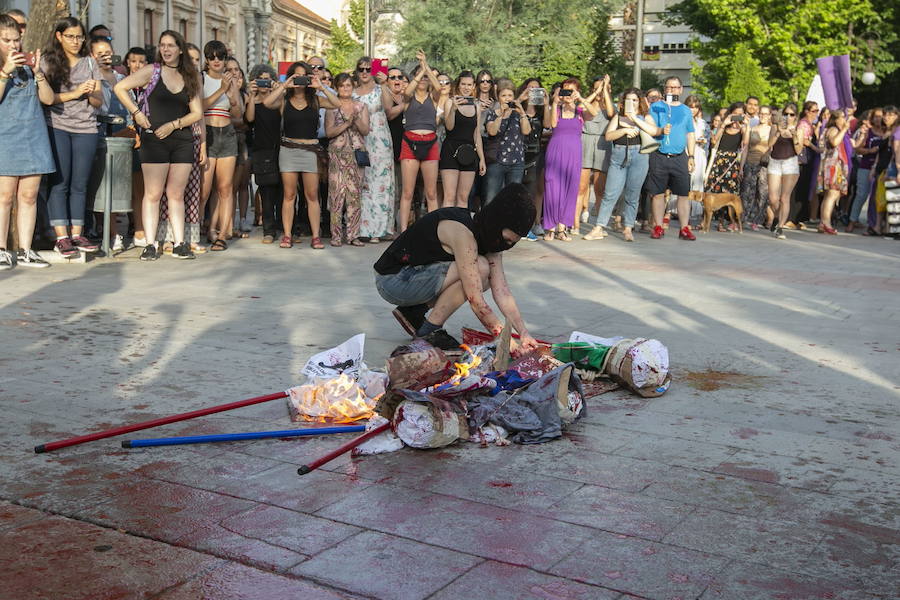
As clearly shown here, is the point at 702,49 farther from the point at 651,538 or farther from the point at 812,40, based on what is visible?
the point at 651,538

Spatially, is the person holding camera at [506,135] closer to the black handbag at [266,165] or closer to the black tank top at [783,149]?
the black handbag at [266,165]

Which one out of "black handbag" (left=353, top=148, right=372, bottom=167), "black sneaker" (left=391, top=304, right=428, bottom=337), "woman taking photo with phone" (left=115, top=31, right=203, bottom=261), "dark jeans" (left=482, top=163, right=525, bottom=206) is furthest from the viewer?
"dark jeans" (left=482, top=163, right=525, bottom=206)

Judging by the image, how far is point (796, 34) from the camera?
3744 centimetres

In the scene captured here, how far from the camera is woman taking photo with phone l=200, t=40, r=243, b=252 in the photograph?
10914mm

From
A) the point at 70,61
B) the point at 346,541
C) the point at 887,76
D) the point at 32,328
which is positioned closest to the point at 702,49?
the point at 887,76

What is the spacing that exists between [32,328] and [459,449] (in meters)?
3.47

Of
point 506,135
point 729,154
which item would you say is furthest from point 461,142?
point 729,154

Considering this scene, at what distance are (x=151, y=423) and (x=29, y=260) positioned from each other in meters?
5.31

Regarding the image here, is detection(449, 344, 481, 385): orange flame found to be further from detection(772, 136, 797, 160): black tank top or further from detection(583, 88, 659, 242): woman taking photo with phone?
detection(772, 136, 797, 160): black tank top

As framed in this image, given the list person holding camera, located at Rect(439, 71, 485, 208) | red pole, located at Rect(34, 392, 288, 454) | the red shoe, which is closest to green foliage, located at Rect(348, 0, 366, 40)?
the red shoe

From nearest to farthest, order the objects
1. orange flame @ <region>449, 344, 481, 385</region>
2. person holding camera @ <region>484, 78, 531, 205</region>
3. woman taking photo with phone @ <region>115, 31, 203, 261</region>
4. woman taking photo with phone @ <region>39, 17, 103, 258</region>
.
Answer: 1. orange flame @ <region>449, 344, 481, 385</region>
2. woman taking photo with phone @ <region>39, 17, 103, 258</region>
3. woman taking photo with phone @ <region>115, 31, 203, 261</region>
4. person holding camera @ <region>484, 78, 531, 205</region>

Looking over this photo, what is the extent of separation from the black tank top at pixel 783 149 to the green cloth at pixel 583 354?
32.3ft

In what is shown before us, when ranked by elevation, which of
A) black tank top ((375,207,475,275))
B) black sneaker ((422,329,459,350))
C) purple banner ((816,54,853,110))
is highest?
purple banner ((816,54,853,110))

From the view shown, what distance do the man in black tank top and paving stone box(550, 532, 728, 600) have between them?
2.12 m
